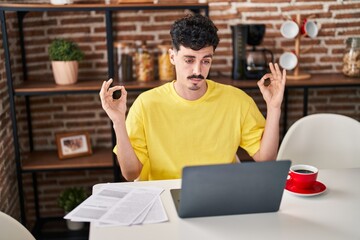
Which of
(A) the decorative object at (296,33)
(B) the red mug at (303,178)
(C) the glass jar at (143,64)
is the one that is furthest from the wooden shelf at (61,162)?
(B) the red mug at (303,178)

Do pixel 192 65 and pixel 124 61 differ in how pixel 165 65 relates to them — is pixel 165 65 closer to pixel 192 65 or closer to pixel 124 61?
pixel 124 61

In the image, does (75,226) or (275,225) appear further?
(75,226)

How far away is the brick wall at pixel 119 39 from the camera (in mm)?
2947

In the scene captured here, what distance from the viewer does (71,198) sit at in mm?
2943

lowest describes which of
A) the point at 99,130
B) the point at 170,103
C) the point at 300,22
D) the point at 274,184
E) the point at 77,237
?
the point at 77,237

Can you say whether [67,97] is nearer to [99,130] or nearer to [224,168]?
[99,130]

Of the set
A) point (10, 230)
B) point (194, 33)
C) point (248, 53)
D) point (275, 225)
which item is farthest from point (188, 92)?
point (248, 53)

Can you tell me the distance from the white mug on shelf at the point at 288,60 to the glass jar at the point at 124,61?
→ 914 millimetres

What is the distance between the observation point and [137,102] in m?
1.98

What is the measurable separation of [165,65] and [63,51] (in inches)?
23.7

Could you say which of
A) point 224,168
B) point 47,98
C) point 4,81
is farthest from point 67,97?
point 224,168

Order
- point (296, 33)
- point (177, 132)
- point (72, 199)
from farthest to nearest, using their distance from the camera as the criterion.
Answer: point (72, 199), point (296, 33), point (177, 132)

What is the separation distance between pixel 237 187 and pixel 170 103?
716 millimetres

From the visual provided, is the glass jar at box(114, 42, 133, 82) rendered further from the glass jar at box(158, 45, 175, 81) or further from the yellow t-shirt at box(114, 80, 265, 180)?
the yellow t-shirt at box(114, 80, 265, 180)
